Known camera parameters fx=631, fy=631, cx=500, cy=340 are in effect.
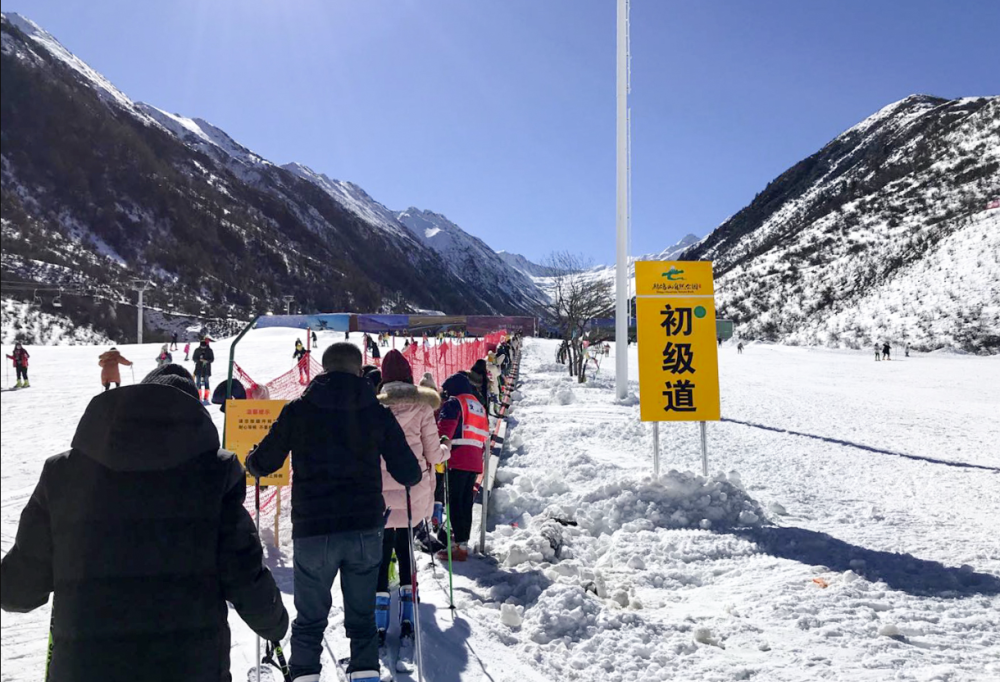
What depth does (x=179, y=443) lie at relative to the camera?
1706 mm

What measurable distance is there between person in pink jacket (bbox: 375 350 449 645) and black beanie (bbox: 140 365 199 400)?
58.0 inches

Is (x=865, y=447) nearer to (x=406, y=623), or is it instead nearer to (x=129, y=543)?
(x=406, y=623)

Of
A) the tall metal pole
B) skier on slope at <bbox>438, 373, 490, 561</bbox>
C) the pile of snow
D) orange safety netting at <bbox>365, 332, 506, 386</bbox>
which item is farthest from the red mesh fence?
the tall metal pole

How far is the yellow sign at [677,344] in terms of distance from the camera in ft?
24.9

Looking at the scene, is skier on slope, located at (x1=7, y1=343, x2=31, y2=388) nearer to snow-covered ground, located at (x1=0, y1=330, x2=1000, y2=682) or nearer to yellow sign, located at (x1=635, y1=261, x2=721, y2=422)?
snow-covered ground, located at (x1=0, y1=330, x2=1000, y2=682)

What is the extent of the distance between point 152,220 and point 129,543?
88178mm

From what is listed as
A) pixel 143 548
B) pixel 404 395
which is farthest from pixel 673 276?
pixel 143 548

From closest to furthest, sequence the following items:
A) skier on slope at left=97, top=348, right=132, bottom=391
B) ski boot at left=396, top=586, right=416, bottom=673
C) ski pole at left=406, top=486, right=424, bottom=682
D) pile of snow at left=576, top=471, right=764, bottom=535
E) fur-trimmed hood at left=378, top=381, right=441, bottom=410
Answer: ski pole at left=406, top=486, right=424, bottom=682
fur-trimmed hood at left=378, top=381, right=441, bottom=410
ski boot at left=396, top=586, right=416, bottom=673
pile of snow at left=576, top=471, right=764, bottom=535
skier on slope at left=97, top=348, right=132, bottom=391

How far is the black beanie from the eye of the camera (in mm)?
1975

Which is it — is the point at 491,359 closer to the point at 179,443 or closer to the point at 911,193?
the point at 179,443

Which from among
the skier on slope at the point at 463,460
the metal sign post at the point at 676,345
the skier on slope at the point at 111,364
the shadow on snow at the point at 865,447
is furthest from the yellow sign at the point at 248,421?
the skier on slope at the point at 111,364

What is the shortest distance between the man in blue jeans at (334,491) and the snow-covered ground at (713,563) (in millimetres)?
788

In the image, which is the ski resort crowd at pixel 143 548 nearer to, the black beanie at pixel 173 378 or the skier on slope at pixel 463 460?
the black beanie at pixel 173 378

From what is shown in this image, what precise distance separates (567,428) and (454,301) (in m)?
183
